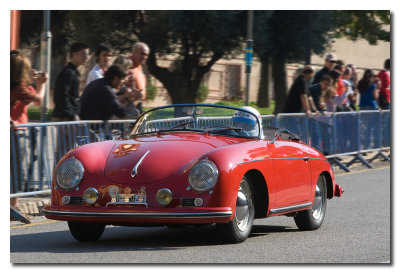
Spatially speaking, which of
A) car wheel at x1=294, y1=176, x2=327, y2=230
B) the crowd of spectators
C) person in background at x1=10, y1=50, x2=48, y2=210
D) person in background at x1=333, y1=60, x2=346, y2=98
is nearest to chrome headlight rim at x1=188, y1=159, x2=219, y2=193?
car wheel at x1=294, y1=176, x2=327, y2=230

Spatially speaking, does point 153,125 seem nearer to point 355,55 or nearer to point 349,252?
point 349,252

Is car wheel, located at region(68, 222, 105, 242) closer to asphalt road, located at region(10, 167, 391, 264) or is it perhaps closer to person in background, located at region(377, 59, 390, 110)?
asphalt road, located at region(10, 167, 391, 264)

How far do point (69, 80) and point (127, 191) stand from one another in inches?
182

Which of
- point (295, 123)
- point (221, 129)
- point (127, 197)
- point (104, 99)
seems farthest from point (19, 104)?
point (295, 123)

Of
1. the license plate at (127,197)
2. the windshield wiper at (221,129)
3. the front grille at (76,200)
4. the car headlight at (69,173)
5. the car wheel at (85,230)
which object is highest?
the windshield wiper at (221,129)

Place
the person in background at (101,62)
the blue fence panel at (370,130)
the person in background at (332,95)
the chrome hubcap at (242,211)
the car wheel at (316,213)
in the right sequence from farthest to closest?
the blue fence panel at (370,130) → the person in background at (332,95) → the person in background at (101,62) → the car wheel at (316,213) → the chrome hubcap at (242,211)

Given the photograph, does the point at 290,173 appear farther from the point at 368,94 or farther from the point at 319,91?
the point at 368,94

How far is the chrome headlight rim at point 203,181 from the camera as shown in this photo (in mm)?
7820

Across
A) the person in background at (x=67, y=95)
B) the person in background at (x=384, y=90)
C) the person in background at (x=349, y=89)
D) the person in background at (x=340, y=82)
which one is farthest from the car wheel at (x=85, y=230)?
the person in background at (x=384, y=90)

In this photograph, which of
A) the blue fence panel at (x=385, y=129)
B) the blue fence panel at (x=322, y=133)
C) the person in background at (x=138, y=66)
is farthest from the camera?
the blue fence panel at (x=385, y=129)

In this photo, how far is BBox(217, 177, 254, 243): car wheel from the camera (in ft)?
26.6

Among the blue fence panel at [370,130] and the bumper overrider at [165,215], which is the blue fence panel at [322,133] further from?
the bumper overrider at [165,215]

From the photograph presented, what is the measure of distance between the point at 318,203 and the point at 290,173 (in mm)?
979

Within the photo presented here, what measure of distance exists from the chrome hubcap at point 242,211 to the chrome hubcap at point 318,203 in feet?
5.41
